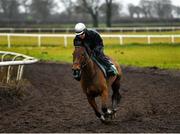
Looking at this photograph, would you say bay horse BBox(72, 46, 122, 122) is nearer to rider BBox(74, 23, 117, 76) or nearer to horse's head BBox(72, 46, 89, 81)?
horse's head BBox(72, 46, 89, 81)

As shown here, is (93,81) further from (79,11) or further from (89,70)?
(79,11)

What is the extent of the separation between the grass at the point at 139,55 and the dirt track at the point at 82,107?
4031mm

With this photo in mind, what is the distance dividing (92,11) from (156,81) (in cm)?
5692

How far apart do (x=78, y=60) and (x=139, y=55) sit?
16.9m

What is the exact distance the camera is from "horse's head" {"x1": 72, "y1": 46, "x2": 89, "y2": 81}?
29.5 ft

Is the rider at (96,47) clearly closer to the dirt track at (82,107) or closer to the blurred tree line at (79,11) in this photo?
the dirt track at (82,107)

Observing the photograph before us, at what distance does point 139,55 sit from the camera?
1013 inches

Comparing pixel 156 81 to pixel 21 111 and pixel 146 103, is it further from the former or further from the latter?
pixel 21 111

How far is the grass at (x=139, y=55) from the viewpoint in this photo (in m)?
22.8

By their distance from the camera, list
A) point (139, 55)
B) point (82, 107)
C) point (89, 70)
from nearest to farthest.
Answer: point (89, 70) → point (82, 107) → point (139, 55)

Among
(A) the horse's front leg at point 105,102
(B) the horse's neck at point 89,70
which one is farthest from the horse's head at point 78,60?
(A) the horse's front leg at point 105,102

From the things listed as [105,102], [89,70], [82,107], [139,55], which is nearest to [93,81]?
[89,70]

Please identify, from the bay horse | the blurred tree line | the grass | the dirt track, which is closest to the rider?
the bay horse

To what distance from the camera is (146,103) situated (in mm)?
12422
